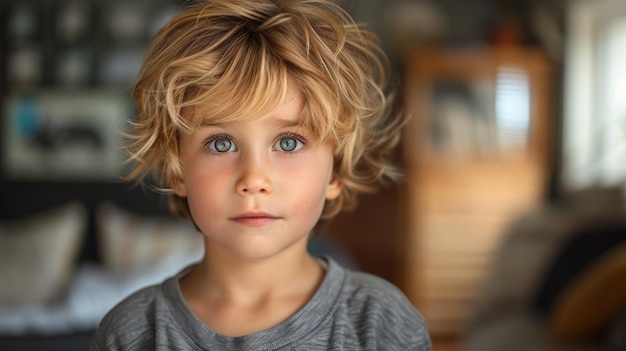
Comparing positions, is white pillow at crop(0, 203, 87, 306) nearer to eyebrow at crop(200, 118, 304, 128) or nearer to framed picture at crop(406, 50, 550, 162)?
eyebrow at crop(200, 118, 304, 128)

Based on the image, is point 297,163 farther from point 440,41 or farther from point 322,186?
point 440,41

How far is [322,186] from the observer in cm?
85

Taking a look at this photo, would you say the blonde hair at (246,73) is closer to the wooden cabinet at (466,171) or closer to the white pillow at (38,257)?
the white pillow at (38,257)

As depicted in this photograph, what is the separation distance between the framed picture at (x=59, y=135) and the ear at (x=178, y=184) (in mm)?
3902

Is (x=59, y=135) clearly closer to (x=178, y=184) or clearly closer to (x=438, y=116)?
(x=438, y=116)

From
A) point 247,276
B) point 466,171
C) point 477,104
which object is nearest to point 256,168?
point 247,276

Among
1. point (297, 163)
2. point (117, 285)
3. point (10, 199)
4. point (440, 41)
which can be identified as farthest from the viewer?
point (440, 41)

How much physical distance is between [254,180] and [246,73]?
11 centimetres

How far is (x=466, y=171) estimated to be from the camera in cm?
466

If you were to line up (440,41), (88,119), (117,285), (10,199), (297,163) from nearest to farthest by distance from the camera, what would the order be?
(297,163), (117,285), (10,199), (88,119), (440,41)

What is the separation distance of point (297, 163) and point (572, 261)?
6.63 feet

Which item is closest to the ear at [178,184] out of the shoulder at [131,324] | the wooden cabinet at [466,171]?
the shoulder at [131,324]

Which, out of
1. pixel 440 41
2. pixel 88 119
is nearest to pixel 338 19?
pixel 88 119

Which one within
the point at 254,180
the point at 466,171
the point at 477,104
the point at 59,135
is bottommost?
the point at 466,171
